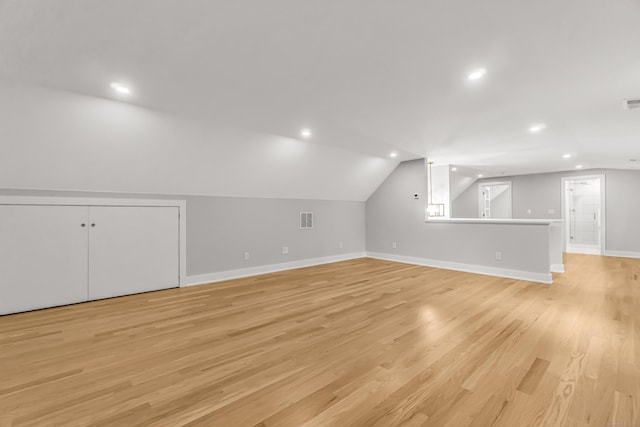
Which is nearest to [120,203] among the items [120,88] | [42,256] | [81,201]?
[81,201]

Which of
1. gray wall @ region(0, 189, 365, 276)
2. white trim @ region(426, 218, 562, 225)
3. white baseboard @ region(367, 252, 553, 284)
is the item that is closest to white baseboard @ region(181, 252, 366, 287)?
gray wall @ region(0, 189, 365, 276)

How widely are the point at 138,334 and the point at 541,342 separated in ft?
11.8

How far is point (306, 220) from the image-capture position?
6074mm

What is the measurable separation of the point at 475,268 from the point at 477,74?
3906 mm

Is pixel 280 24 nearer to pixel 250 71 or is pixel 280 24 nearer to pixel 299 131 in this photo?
pixel 250 71

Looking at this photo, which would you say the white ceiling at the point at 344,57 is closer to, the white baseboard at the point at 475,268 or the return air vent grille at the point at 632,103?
the return air vent grille at the point at 632,103

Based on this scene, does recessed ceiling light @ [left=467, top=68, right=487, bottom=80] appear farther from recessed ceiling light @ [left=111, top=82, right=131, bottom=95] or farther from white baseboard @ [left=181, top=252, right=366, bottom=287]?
white baseboard @ [left=181, top=252, right=366, bottom=287]

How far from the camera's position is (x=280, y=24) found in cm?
179

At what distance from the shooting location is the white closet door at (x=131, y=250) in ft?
12.3

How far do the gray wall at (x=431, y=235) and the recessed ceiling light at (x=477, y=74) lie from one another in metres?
3.29

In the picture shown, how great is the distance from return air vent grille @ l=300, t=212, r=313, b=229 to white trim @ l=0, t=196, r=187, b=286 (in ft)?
7.68

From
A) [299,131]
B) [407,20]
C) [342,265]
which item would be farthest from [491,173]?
[407,20]

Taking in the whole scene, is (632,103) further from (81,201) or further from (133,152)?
(81,201)

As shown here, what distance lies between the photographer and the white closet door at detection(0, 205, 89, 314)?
10.5 feet
